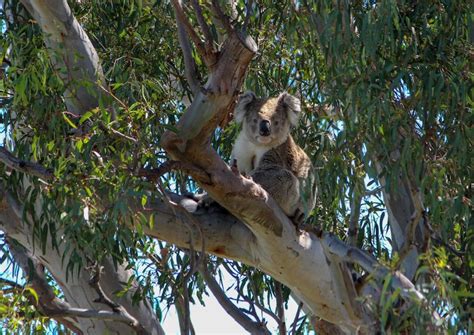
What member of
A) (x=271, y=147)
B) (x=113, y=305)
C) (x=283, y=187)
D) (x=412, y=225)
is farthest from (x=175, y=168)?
(x=271, y=147)

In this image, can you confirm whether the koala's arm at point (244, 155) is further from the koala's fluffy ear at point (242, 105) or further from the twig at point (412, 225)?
the twig at point (412, 225)

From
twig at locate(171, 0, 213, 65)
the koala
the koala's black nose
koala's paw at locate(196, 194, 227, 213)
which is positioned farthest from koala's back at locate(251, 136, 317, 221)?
twig at locate(171, 0, 213, 65)

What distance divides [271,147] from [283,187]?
378mm

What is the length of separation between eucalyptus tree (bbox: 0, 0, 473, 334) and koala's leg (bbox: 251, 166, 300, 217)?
8.5 inches

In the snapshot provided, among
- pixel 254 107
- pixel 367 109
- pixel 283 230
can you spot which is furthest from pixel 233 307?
pixel 367 109

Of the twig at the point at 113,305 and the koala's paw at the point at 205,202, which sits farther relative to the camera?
the twig at the point at 113,305

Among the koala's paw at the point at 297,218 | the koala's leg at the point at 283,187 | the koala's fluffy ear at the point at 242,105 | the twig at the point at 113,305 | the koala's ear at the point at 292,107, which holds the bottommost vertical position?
the koala's paw at the point at 297,218

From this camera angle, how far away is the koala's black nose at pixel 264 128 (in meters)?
5.89

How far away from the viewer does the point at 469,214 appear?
4906 mm

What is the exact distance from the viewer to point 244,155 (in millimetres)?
6012

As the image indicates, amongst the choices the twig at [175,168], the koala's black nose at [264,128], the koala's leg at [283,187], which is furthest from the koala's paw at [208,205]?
the koala's black nose at [264,128]

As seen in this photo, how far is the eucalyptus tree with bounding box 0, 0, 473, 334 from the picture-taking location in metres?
4.41

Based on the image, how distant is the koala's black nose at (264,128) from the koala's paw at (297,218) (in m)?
0.85

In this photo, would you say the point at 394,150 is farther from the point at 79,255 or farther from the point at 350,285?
the point at 79,255
